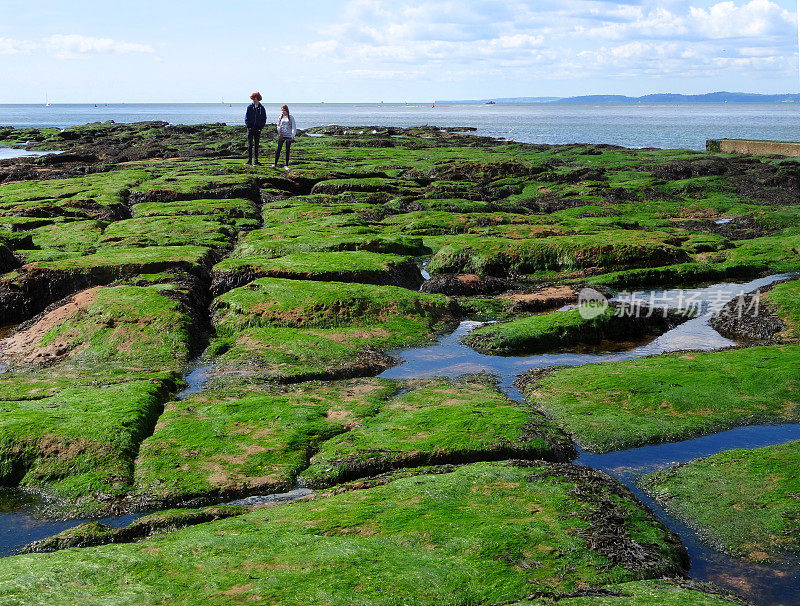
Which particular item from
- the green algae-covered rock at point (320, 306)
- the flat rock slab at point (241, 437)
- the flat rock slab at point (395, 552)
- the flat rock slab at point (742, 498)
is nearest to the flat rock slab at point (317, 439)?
the flat rock slab at point (241, 437)

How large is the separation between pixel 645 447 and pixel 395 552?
5591mm

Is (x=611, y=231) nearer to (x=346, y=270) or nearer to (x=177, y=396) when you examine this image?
(x=346, y=270)

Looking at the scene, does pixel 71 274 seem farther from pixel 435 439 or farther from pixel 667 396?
pixel 667 396

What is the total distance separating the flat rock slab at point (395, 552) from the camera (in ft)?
23.4

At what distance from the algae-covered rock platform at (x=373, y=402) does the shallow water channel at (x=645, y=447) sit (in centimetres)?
13

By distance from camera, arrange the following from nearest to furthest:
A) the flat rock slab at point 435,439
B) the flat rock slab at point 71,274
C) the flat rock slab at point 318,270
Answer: the flat rock slab at point 435,439 → the flat rock slab at point 71,274 → the flat rock slab at point 318,270

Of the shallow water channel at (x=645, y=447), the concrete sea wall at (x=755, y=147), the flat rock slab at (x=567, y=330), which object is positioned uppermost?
the concrete sea wall at (x=755, y=147)

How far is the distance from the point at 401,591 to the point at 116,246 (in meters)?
20.7

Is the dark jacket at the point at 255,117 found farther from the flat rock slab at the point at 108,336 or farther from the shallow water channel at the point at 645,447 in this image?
Result: the shallow water channel at the point at 645,447

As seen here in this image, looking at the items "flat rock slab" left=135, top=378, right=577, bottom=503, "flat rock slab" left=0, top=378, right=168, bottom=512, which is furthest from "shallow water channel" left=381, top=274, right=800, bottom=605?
"flat rock slab" left=0, top=378, right=168, bottom=512

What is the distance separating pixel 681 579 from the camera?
25.3 feet

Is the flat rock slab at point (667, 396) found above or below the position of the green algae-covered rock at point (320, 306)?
below

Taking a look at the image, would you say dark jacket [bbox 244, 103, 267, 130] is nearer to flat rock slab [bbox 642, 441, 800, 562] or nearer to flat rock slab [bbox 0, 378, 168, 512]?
flat rock slab [bbox 0, 378, 168, 512]

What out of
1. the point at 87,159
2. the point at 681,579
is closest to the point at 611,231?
the point at 681,579
